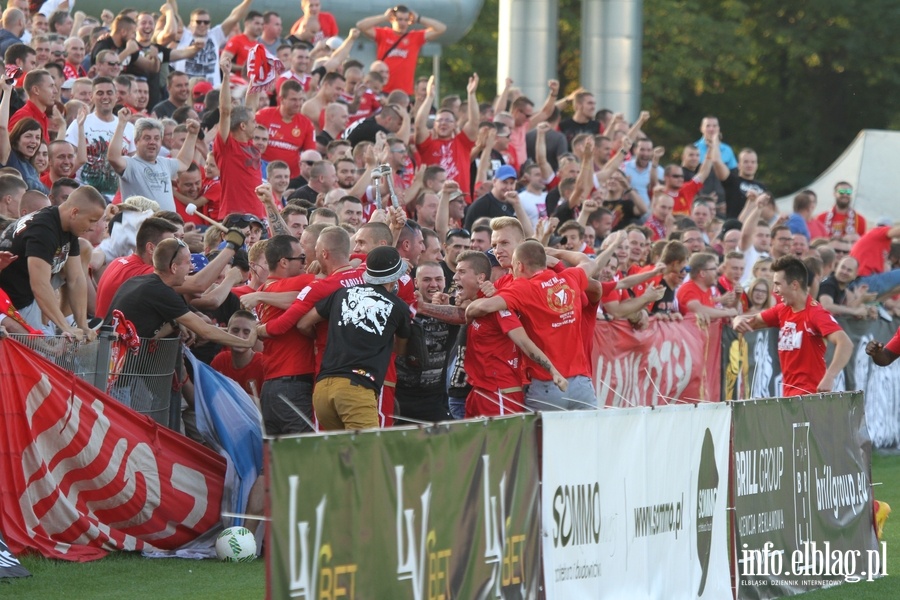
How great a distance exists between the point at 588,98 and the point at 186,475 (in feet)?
41.1

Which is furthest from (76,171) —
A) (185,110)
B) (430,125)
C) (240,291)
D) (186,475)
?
(430,125)

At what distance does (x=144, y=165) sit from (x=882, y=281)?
944 cm

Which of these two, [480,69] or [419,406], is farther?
[480,69]

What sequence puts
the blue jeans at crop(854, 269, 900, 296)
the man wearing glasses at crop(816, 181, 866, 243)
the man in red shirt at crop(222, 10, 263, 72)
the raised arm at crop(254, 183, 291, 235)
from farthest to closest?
the man wearing glasses at crop(816, 181, 866, 243), the man in red shirt at crop(222, 10, 263, 72), the blue jeans at crop(854, 269, 900, 296), the raised arm at crop(254, 183, 291, 235)

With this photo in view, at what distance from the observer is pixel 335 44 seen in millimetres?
20391

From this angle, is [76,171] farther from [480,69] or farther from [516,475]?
[480,69]

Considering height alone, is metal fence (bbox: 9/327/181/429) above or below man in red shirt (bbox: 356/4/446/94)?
below

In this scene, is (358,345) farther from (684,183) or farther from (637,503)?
(684,183)

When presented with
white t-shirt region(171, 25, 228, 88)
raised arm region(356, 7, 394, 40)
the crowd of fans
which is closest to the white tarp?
the crowd of fans

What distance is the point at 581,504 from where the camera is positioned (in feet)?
25.2

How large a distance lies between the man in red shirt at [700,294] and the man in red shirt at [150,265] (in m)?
6.26

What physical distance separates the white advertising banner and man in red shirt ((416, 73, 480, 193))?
880cm

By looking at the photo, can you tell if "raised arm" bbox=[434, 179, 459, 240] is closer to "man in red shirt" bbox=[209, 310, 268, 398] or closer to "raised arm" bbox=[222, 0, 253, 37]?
"man in red shirt" bbox=[209, 310, 268, 398]

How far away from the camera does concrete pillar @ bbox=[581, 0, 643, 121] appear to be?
2719 cm
